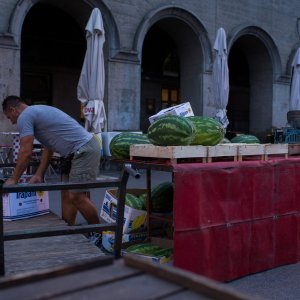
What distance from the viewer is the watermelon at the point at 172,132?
4.79 m

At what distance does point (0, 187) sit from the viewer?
2965mm

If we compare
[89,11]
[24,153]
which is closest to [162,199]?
[24,153]

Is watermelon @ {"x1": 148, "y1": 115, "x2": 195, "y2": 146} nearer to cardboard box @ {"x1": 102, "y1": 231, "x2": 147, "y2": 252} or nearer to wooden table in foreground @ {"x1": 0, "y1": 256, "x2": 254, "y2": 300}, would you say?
cardboard box @ {"x1": 102, "y1": 231, "x2": 147, "y2": 252}

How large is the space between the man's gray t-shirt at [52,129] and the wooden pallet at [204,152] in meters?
0.65

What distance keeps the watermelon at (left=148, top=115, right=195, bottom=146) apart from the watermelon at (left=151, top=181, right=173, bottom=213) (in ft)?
2.56

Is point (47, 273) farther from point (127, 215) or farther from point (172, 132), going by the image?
point (127, 215)

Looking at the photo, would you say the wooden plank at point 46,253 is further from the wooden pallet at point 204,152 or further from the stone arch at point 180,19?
the stone arch at point 180,19

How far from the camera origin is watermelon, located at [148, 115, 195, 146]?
15.7 feet

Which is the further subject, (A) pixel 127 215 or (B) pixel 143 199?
(B) pixel 143 199

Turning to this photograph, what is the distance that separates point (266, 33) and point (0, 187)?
58.1 feet

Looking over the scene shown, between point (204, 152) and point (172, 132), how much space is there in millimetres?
399

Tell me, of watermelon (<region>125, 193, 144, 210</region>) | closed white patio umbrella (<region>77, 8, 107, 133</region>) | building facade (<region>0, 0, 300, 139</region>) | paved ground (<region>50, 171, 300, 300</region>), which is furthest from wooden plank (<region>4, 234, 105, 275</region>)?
building facade (<region>0, 0, 300, 139</region>)

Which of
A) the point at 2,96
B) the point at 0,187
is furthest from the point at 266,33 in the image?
the point at 0,187

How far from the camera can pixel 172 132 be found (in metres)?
4.81
